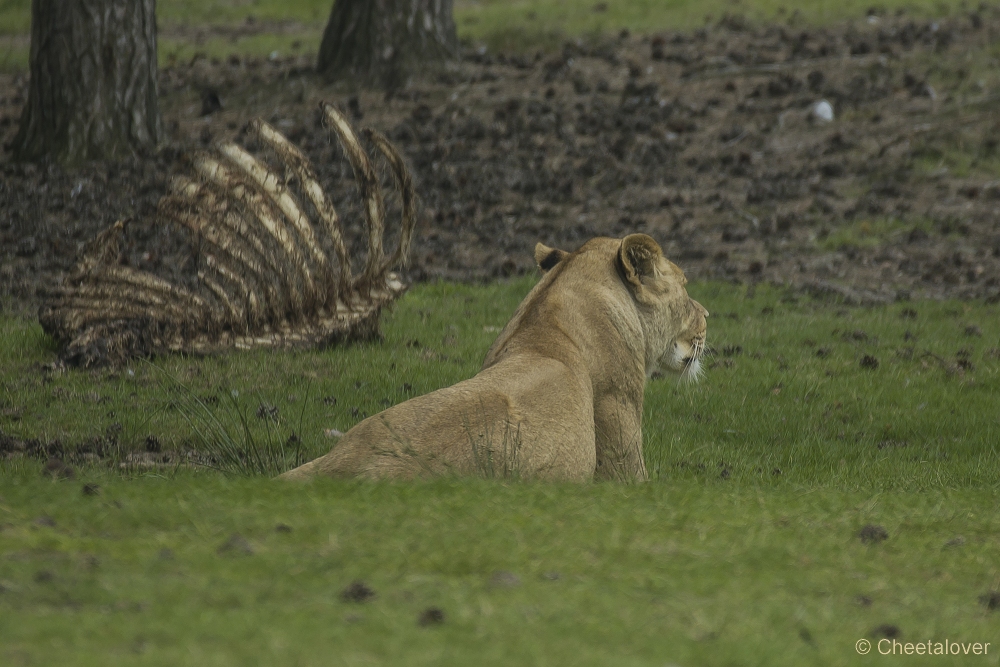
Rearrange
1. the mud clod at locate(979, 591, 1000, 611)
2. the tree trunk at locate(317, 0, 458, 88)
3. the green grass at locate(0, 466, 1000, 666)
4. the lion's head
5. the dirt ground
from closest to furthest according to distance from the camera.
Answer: the green grass at locate(0, 466, 1000, 666)
the mud clod at locate(979, 591, 1000, 611)
the lion's head
the dirt ground
the tree trunk at locate(317, 0, 458, 88)

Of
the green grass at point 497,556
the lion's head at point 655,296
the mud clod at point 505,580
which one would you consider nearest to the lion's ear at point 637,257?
the lion's head at point 655,296

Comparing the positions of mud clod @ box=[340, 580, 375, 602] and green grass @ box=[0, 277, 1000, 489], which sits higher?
mud clod @ box=[340, 580, 375, 602]

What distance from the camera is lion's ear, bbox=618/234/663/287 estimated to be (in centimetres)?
714

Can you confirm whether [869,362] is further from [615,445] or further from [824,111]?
[824,111]

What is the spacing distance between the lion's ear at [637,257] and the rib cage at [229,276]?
140 inches

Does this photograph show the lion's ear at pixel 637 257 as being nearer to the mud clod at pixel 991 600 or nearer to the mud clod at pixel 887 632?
the mud clod at pixel 991 600

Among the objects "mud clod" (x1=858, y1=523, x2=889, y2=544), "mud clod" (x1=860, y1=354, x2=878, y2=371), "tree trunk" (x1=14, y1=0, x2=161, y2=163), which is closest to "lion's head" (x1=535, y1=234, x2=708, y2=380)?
"mud clod" (x1=858, y1=523, x2=889, y2=544)

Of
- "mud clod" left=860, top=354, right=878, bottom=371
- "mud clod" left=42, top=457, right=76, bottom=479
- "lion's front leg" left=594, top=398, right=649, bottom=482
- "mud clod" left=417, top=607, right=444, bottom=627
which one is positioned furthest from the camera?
"mud clod" left=860, top=354, right=878, bottom=371

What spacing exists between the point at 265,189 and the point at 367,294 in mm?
1461

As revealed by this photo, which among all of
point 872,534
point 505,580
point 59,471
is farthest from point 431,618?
point 59,471

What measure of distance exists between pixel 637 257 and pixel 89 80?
1165cm

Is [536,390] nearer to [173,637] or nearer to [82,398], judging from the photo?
[173,637]

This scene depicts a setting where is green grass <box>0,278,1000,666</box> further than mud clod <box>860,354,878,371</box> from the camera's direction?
No

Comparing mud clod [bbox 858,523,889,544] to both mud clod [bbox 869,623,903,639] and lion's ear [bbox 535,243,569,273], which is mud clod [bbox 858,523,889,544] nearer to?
mud clod [bbox 869,623,903,639]
